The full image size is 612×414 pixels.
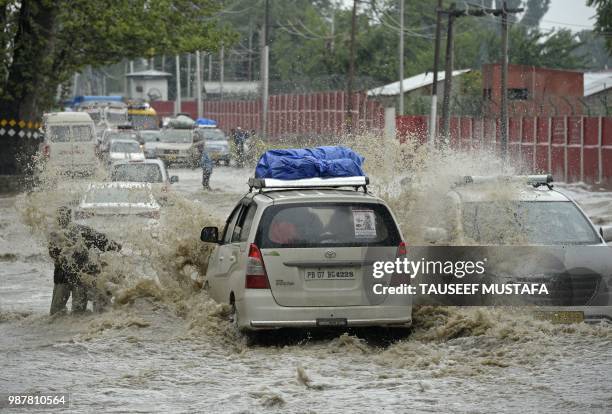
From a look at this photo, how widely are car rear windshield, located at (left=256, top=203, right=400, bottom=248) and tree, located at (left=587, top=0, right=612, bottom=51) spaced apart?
4731cm

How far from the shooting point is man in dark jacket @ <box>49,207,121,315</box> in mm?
14172

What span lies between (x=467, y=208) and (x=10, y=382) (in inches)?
208

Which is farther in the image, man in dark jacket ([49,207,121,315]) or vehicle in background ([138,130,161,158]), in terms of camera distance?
vehicle in background ([138,130,161,158])

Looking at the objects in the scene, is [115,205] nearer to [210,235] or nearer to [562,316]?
[210,235]

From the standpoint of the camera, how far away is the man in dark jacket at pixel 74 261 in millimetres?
14172

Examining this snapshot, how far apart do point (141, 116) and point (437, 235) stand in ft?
200

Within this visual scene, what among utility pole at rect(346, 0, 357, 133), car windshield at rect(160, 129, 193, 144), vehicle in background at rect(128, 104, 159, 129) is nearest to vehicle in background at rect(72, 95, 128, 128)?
vehicle in background at rect(128, 104, 159, 129)

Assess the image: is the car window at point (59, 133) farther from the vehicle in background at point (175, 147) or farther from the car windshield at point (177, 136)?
the car windshield at point (177, 136)

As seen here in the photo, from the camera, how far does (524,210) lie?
12.6m

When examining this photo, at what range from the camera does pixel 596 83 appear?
7394 centimetres

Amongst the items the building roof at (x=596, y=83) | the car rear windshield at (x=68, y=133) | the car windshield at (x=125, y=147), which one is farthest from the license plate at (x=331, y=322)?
the building roof at (x=596, y=83)

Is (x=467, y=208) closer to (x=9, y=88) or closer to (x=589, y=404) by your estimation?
(x=589, y=404)

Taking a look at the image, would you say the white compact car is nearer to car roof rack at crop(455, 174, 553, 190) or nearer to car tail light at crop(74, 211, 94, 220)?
car roof rack at crop(455, 174, 553, 190)

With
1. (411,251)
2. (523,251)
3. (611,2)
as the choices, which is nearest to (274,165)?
(411,251)
